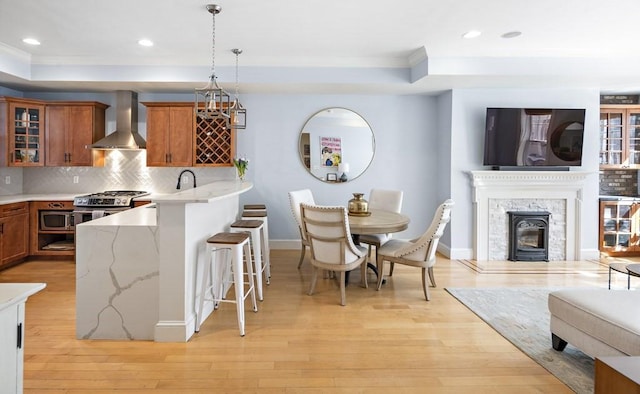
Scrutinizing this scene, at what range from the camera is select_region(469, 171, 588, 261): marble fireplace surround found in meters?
5.39

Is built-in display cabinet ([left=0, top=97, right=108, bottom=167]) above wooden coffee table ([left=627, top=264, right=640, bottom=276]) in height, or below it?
above

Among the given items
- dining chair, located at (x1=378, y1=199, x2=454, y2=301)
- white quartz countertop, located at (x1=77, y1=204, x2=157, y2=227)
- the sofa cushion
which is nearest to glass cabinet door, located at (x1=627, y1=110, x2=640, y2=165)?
dining chair, located at (x1=378, y1=199, x2=454, y2=301)

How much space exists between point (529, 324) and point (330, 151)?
3622 mm

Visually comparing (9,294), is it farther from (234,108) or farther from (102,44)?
(102,44)

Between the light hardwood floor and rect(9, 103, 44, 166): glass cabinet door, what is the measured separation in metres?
2.33

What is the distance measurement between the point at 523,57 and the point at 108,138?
5.45 meters

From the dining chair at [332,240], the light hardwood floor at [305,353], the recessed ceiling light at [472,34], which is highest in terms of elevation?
the recessed ceiling light at [472,34]

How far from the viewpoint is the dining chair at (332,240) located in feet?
11.7

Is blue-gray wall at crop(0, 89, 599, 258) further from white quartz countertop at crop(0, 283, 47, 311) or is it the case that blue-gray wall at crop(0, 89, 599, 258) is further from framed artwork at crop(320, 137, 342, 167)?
white quartz countertop at crop(0, 283, 47, 311)

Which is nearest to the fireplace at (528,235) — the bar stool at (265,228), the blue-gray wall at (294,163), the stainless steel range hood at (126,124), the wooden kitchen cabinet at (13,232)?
the blue-gray wall at (294,163)

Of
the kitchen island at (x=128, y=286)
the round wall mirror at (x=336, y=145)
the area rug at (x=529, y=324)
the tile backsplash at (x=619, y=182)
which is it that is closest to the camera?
the area rug at (x=529, y=324)

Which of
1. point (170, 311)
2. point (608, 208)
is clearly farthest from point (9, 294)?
point (608, 208)

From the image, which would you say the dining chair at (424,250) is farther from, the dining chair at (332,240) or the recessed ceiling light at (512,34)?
the recessed ceiling light at (512,34)

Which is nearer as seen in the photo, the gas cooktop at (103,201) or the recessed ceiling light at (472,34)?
the recessed ceiling light at (472,34)
